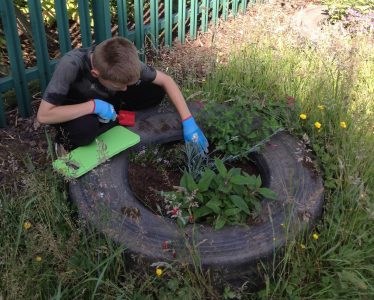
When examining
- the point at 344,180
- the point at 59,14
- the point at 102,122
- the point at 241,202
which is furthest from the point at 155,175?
the point at 59,14

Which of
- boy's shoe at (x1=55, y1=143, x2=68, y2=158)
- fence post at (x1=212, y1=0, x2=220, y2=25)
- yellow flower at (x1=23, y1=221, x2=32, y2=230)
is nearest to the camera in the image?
yellow flower at (x1=23, y1=221, x2=32, y2=230)

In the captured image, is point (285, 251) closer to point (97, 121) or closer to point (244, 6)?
point (97, 121)

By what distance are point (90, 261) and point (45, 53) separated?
5.40 ft

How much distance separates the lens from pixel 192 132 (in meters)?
2.59

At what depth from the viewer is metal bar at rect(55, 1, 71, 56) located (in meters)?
2.95

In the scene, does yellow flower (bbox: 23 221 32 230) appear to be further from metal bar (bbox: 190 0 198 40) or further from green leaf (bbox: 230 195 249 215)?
metal bar (bbox: 190 0 198 40)

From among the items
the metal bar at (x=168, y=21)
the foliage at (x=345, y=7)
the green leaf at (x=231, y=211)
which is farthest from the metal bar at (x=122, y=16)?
the foliage at (x=345, y=7)

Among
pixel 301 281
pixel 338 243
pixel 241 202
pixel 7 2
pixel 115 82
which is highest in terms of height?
pixel 7 2

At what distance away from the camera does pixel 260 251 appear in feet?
6.37

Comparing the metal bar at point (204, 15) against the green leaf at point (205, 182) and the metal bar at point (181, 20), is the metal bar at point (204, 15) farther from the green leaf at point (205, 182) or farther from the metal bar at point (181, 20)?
the green leaf at point (205, 182)

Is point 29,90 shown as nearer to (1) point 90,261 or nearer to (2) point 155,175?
(2) point 155,175

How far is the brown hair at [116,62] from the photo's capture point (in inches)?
87.6

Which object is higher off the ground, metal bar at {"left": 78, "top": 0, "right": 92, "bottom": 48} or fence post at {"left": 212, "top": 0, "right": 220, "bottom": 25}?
metal bar at {"left": 78, "top": 0, "right": 92, "bottom": 48}

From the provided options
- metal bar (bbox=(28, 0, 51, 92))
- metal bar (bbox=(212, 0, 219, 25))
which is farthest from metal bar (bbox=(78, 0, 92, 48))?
metal bar (bbox=(212, 0, 219, 25))
